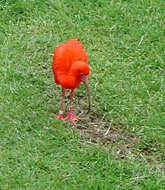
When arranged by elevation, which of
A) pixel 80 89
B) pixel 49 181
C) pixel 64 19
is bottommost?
pixel 49 181

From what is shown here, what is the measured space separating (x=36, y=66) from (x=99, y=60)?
719mm

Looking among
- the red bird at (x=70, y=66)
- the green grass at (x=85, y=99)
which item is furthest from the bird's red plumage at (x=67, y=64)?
the green grass at (x=85, y=99)

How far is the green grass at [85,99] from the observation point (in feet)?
15.3

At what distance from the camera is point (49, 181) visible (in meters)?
4.55

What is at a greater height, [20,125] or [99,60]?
[99,60]

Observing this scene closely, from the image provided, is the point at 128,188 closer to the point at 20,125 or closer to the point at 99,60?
the point at 20,125

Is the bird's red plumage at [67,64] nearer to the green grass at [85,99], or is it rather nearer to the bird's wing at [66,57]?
the bird's wing at [66,57]

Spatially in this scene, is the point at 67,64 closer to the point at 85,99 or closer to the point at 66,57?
the point at 66,57

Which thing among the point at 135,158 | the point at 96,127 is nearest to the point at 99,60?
the point at 96,127

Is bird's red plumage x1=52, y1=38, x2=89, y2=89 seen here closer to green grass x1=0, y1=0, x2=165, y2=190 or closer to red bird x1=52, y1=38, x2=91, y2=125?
red bird x1=52, y1=38, x2=91, y2=125

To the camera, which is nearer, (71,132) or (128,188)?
(128,188)

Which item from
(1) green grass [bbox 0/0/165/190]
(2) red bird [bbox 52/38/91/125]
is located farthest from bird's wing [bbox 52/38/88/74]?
(1) green grass [bbox 0/0/165/190]

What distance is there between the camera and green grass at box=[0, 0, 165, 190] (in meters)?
4.65

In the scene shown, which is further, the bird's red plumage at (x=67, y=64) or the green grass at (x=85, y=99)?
the bird's red plumage at (x=67, y=64)
